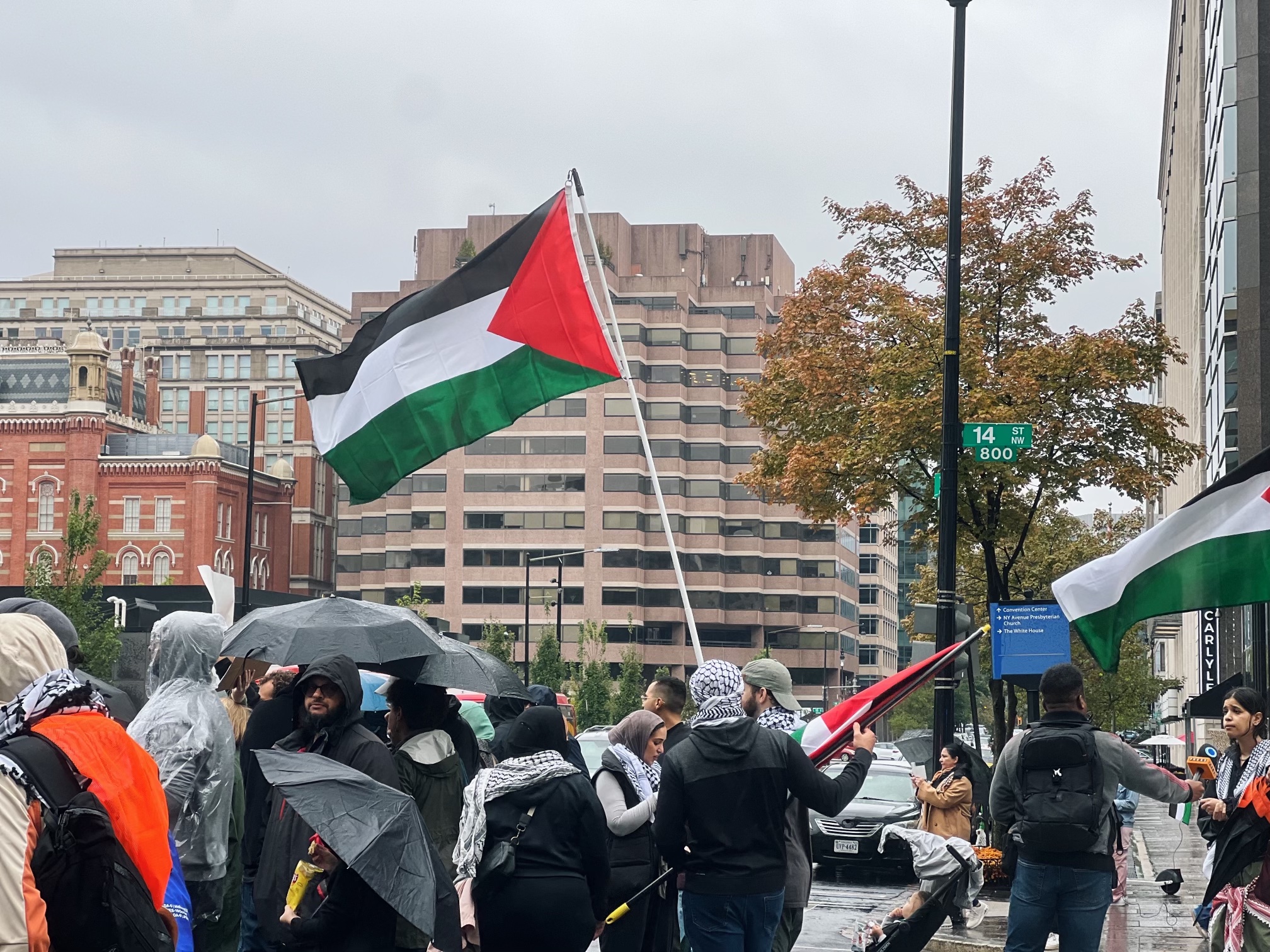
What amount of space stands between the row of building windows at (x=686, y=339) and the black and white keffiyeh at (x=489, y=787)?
364ft

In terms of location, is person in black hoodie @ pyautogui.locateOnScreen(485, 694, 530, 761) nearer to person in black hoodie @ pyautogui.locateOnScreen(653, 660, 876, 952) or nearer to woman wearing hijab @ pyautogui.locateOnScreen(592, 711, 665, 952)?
woman wearing hijab @ pyautogui.locateOnScreen(592, 711, 665, 952)

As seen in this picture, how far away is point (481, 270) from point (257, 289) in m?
162

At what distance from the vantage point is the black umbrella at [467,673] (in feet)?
29.5

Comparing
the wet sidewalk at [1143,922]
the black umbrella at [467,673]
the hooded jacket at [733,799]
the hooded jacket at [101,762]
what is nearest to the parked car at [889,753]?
the wet sidewalk at [1143,922]

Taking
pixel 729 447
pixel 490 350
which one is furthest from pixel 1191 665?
pixel 729 447

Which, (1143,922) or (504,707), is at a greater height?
(504,707)

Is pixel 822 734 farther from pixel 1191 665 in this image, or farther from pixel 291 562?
pixel 291 562

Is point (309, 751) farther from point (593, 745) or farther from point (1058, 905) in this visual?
point (593, 745)

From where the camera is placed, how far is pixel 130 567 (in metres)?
107

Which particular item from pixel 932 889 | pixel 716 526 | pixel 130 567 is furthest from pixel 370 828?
pixel 716 526

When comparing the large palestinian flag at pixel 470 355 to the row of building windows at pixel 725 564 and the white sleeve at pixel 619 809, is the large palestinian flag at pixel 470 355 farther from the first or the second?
the row of building windows at pixel 725 564

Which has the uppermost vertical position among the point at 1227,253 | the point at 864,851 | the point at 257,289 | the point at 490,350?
the point at 257,289

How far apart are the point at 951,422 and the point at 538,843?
910 centimetres

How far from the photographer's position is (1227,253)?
38.4 meters
